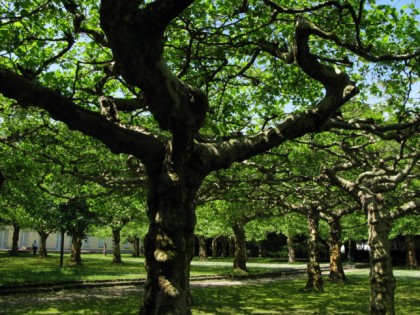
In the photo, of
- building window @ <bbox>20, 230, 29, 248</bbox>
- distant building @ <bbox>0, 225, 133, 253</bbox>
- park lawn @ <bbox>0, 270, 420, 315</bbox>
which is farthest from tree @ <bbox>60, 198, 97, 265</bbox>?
building window @ <bbox>20, 230, 29, 248</bbox>

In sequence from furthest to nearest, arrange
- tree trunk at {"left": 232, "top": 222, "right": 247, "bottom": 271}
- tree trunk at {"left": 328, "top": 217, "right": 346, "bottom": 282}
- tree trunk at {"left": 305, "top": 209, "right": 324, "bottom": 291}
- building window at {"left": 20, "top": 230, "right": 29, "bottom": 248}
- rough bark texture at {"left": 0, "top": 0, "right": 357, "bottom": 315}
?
building window at {"left": 20, "top": 230, "right": 29, "bottom": 248} < tree trunk at {"left": 232, "top": 222, "right": 247, "bottom": 271} < tree trunk at {"left": 328, "top": 217, "right": 346, "bottom": 282} < tree trunk at {"left": 305, "top": 209, "right": 324, "bottom": 291} < rough bark texture at {"left": 0, "top": 0, "right": 357, "bottom": 315}

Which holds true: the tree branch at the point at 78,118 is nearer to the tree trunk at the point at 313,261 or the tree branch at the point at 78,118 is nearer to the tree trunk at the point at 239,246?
the tree trunk at the point at 313,261

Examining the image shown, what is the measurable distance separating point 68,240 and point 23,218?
50138 mm

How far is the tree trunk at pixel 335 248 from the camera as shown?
26.0 meters

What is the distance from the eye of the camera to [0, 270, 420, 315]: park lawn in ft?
49.2

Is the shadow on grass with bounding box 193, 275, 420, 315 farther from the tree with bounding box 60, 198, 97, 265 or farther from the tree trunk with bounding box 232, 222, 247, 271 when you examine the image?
the tree with bounding box 60, 198, 97, 265

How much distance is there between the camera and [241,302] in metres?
17.6

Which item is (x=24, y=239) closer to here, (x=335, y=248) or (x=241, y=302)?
(x=335, y=248)

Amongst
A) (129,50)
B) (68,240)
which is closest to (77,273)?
(129,50)

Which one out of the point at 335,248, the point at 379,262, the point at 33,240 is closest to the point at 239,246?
the point at 335,248

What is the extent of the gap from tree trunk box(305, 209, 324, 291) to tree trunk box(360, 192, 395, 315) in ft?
35.4

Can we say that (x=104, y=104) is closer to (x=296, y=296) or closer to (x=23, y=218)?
(x=296, y=296)

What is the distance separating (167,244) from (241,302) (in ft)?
40.0

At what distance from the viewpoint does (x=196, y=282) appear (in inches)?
1038
